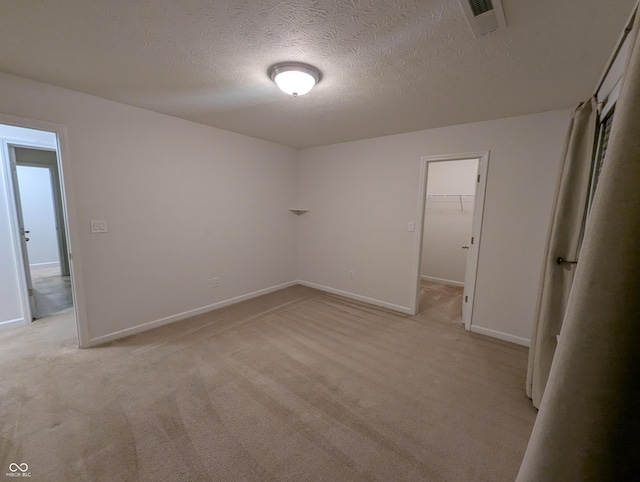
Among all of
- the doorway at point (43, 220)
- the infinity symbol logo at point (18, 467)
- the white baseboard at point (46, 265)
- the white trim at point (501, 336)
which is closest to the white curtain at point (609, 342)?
the infinity symbol logo at point (18, 467)

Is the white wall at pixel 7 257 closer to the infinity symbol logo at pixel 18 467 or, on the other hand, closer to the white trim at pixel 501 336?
the infinity symbol logo at pixel 18 467

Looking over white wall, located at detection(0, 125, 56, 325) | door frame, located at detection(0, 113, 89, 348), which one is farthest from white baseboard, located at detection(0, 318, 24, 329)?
door frame, located at detection(0, 113, 89, 348)

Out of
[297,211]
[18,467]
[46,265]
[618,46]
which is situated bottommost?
[18,467]

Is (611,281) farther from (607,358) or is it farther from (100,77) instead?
(100,77)

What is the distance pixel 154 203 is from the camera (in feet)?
9.65

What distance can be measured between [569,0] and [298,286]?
440 centimetres

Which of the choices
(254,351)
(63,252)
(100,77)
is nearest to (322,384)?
(254,351)

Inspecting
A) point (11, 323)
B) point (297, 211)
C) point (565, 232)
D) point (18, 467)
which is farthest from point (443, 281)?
point (11, 323)

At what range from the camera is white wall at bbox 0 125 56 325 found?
2.86m

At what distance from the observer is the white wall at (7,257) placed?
286cm

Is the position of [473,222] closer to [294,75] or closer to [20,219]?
[294,75]

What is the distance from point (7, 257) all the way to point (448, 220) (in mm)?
6560

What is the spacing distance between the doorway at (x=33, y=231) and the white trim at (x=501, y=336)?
4.55 meters

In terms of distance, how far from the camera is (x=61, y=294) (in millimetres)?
4117
